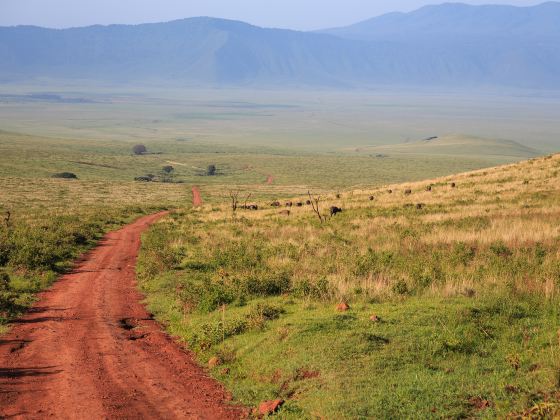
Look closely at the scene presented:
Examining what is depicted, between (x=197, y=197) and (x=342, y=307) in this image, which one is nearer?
(x=342, y=307)

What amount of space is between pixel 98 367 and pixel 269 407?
3300 millimetres

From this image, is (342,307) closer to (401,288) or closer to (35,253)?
(401,288)

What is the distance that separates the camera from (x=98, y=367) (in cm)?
1039

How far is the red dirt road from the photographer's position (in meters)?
8.85

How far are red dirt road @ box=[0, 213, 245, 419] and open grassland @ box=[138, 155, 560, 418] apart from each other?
60 cm

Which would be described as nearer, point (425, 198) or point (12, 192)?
point (425, 198)

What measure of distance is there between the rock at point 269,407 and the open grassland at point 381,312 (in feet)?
0.46

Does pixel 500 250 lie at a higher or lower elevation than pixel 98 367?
higher

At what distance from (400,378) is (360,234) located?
1268 centimetres

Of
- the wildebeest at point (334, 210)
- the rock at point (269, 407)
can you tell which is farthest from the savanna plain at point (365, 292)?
the wildebeest at point (334, 210)

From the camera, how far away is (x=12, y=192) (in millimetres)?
54906

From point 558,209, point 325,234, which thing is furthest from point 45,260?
point 558,209

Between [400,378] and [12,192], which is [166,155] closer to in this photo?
[12,192]

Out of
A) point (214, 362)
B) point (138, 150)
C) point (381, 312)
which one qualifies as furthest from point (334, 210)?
point (138, 150)
